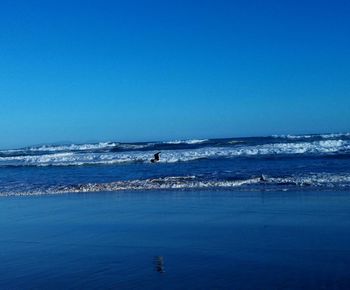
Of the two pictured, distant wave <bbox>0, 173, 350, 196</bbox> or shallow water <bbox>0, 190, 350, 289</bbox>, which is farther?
distant wave <bbox>0, 173, 350, 196</bbox>

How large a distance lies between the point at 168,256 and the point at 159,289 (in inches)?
64.5

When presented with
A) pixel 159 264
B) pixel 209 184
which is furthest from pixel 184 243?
pixel 209 184

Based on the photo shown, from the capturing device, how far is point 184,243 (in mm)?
8438

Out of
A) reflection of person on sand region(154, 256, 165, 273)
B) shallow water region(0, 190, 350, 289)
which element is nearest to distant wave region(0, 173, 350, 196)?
shallow water region(0, 190, 350, 289)

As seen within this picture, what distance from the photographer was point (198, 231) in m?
9.38

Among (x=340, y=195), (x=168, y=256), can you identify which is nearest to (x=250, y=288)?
(x=168, y=256)

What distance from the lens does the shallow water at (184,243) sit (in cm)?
644

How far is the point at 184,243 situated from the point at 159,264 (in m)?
1.28

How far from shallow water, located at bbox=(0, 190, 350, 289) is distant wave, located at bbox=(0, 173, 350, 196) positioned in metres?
1.73

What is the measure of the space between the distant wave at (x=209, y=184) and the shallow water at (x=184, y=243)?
1.73 m

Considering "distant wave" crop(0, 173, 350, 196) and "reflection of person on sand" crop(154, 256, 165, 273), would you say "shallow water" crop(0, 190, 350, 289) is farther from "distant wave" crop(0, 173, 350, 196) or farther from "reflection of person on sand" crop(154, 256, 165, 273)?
"distant wave" crop(0, 173, 350, 196)

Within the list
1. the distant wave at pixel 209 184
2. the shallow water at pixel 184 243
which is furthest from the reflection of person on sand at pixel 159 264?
the distant wave at pixel 209 184

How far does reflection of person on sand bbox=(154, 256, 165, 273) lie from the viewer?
6890mm

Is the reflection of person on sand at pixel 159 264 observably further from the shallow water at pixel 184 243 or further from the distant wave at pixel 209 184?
the distant wave at pixel 209 184
